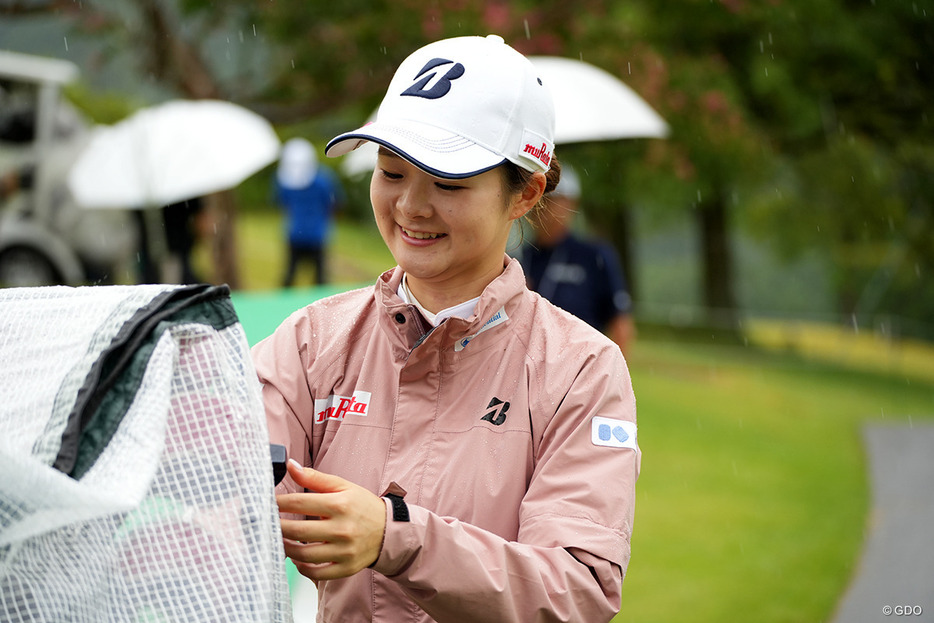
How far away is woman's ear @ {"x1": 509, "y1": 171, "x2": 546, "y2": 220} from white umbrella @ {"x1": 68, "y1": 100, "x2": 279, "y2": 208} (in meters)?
7.17

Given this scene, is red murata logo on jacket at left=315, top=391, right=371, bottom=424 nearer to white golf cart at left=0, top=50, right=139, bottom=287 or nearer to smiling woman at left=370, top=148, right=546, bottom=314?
smiling woman at left=370, top=148, right=546, bottom=314

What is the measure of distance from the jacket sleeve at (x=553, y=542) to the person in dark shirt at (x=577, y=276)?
13.6 ft

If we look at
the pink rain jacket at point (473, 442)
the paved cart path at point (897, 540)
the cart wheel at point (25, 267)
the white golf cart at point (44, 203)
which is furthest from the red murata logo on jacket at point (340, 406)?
the cart wheel at point (25, 267)

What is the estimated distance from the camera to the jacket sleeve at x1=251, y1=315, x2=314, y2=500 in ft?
5.95

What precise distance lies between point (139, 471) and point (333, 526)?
0.27 m

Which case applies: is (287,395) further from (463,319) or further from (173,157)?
(173,157)

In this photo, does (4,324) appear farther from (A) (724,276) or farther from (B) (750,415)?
(A) (724,276)

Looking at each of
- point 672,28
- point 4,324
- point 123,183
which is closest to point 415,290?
point 4,324

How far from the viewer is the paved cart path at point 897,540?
→ 5492 millimetres

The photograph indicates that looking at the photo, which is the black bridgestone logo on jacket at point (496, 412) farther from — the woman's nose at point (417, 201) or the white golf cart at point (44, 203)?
the white golf cart at point (44, 203)

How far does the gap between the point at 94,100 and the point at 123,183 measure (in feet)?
53.7

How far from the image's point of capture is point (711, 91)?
49.9 feet

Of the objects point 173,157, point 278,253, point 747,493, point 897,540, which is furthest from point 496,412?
point 278,253

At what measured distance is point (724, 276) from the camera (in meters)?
21.3
